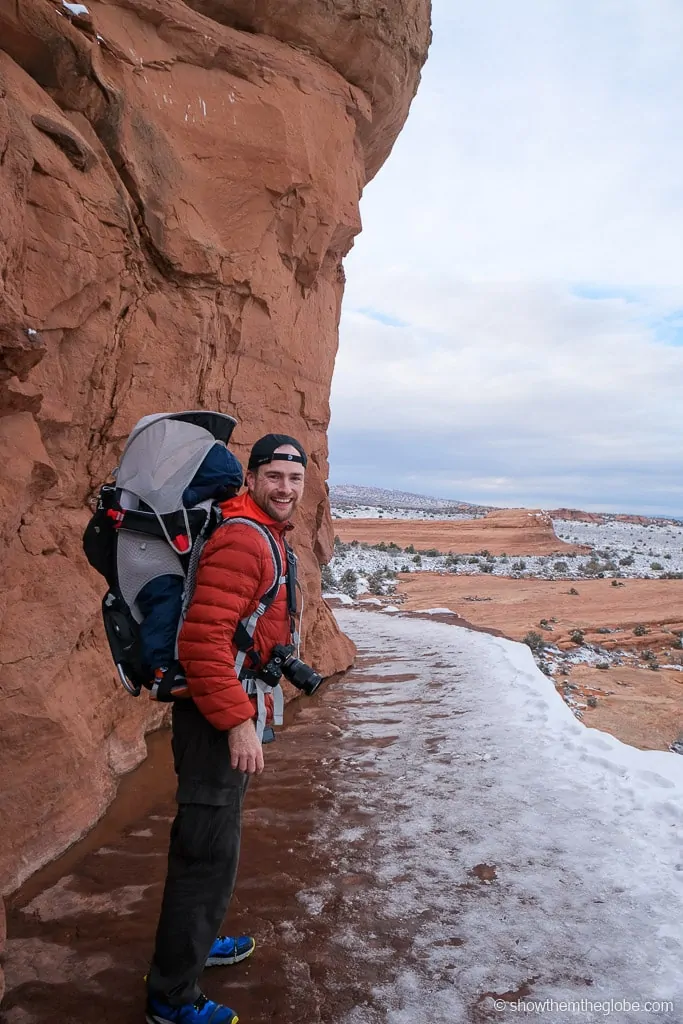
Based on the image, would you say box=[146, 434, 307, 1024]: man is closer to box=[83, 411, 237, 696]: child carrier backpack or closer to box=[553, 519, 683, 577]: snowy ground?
box=[83, 411, 237, 696]: child carrier backpack

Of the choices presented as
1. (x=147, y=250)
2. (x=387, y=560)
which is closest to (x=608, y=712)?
(x=147, y=250)

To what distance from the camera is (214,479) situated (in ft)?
8.13

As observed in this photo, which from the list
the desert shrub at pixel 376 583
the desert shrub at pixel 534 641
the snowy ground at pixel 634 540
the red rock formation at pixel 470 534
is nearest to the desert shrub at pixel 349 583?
the desert shrub at pixel 376 583

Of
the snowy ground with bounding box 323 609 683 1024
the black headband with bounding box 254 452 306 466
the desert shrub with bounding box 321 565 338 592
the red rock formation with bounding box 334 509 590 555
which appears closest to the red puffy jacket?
the black headband with bounding box 254 452 306 466

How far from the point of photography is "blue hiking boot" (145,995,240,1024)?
7.43 ft

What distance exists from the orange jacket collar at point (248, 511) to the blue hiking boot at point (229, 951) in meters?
1.80

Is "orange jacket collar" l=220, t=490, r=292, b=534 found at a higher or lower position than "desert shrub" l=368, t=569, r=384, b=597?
higher

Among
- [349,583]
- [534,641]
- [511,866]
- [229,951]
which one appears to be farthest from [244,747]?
[349,583]

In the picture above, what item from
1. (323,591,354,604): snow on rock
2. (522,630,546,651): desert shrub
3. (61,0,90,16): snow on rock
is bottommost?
(323,591,354,604): snow on rock

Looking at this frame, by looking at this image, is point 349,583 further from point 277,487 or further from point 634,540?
point 634,540

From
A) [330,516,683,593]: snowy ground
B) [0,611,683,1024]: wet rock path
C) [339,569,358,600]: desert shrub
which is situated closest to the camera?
[0,611,683,1024]: wet rock path

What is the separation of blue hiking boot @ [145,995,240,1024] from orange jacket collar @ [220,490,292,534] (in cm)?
179

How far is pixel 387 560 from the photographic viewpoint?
26.0 metres

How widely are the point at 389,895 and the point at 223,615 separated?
2.03m
